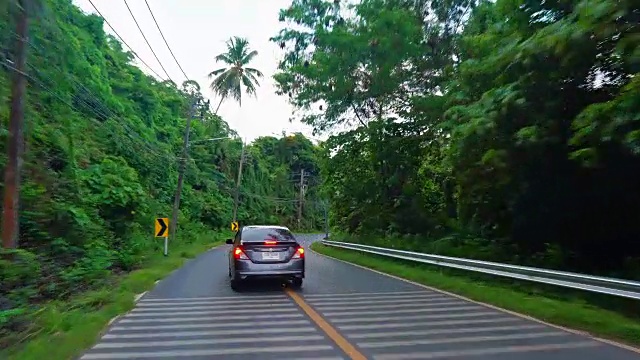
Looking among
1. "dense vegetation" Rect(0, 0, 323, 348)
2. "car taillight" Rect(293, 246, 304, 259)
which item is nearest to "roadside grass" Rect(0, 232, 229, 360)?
"dense vegetation" Rect(0, 0, 323, 348)

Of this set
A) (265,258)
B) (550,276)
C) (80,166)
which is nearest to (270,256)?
(265,258)

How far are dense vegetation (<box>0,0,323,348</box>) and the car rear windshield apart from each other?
4034 millimetres

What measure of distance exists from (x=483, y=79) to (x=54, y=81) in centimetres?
1159

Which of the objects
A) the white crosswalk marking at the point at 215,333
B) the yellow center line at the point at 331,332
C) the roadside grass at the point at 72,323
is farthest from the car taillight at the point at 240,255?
the roadside grass at the point at 72,323

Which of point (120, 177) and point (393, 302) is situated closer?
point (393, 302)

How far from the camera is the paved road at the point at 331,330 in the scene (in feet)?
23.3

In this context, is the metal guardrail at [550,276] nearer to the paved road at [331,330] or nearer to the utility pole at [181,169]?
the paved road at [331,330]

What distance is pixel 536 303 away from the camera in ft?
33.2

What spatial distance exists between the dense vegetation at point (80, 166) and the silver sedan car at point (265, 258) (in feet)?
12.4

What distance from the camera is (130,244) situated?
22.2m

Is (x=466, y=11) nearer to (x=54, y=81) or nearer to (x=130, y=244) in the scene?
(x=54, y=81)

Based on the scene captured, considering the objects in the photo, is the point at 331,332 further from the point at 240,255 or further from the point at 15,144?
the point at 15,144

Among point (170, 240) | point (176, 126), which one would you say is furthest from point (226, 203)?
point (170, 240)

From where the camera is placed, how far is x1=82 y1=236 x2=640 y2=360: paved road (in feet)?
23.3
